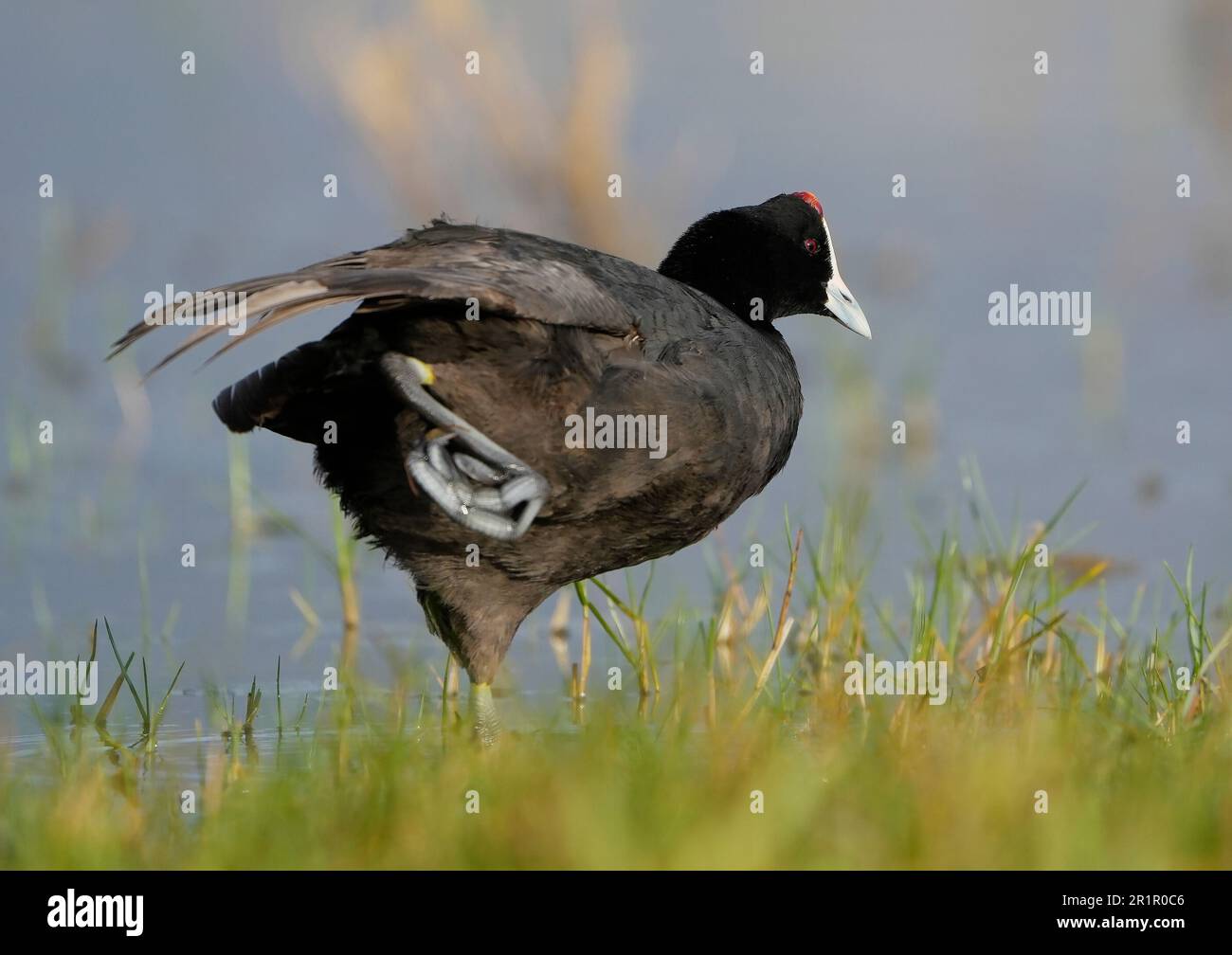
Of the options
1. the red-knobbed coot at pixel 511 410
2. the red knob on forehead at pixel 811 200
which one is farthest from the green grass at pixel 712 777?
the red knob on forehead at pixel 811 200

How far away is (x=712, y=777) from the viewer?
164 inches

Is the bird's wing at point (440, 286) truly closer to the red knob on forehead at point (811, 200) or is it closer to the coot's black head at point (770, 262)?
the coot's black head at point (770, 262)

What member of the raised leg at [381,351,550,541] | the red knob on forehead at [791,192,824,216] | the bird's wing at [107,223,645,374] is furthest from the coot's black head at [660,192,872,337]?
the raised leg at [381,351,550,541]

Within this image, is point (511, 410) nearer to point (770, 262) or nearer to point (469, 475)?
point (469, 475)

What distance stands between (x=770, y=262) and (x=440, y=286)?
222cm

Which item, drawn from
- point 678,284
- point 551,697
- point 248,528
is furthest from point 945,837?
point 248,528

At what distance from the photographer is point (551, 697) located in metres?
6.39

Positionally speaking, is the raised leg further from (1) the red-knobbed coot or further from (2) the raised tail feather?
(2) the raised tail feather

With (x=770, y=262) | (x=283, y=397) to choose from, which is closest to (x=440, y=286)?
(x=283, y=397)

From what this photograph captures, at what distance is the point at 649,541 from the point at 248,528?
3.88 m

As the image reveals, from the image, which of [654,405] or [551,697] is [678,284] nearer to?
[654,405]

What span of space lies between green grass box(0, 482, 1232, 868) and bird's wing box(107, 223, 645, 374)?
1.13m

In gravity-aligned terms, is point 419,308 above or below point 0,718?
above

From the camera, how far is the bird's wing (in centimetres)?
423
